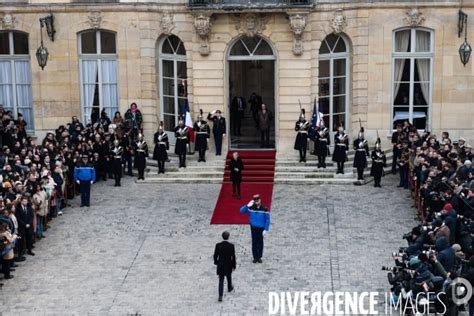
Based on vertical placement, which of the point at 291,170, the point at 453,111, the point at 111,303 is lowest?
the point at 111,303

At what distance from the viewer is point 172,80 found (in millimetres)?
33500

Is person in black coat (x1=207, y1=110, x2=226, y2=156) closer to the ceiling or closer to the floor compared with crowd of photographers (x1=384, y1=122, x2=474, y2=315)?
closer to the ceiling

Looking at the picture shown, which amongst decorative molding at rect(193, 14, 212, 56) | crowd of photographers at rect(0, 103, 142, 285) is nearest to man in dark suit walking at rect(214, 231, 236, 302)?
crowd of photographers at rect(0, 103, 142, 285)

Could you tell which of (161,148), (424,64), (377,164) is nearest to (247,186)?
(161,148)

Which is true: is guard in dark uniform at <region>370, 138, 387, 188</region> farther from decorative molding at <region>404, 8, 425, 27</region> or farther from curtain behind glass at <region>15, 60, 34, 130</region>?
curtain behind glass at <region>15, 60, 34, 130</region>

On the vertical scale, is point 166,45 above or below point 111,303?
above

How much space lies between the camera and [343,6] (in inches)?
1249

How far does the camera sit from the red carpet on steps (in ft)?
88.8

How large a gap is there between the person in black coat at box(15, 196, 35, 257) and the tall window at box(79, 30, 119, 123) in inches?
406

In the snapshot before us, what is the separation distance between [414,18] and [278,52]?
4.85m

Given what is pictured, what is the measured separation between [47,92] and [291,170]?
9509 millimetres

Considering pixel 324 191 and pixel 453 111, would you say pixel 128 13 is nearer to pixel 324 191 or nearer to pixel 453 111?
pixel 324 191

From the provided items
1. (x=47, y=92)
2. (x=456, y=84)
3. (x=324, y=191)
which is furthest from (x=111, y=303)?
(x=456, y=84)

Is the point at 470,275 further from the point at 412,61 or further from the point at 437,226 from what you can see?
the point at 412,61
